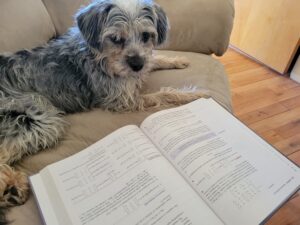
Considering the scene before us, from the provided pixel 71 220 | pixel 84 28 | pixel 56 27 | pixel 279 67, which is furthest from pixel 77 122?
pixel 279 67

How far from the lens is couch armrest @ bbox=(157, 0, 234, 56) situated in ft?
5.31

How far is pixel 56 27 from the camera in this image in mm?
1655

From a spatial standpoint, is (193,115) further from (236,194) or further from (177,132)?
(236,194)

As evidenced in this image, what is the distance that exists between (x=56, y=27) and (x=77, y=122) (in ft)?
2.19

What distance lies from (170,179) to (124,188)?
0.15 meters

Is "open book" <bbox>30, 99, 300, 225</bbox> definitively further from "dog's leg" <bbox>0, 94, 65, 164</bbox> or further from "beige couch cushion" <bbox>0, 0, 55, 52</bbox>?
"beige couch cushion" <bbox>0, 0, 55, 52</bbox>

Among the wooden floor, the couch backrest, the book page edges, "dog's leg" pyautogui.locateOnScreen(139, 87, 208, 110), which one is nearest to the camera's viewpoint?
the book page edges

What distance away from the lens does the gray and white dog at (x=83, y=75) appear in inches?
46.8

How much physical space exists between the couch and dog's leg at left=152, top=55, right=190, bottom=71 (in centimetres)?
3

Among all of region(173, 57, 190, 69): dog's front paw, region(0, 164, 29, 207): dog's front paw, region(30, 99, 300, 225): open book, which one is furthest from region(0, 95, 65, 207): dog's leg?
region(173, 57, 190, 69): dog's front paw

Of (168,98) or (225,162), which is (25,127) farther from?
(225,162)

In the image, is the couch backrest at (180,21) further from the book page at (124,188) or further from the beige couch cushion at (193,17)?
the book page at (124,188)

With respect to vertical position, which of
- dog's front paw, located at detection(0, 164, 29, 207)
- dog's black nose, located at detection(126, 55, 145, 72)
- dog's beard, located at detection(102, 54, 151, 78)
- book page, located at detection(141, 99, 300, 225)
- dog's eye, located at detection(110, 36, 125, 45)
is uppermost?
dog's eye, located at detection(110, 36, 125, 45)

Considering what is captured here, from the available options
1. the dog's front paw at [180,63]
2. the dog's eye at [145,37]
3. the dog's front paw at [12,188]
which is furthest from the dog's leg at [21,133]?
the dog's front paw at [180,63]
